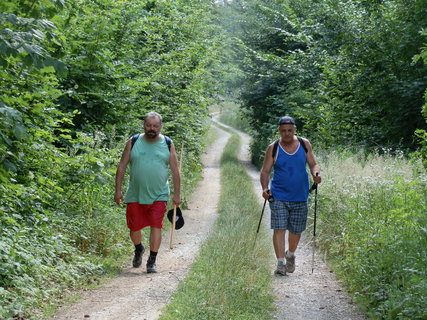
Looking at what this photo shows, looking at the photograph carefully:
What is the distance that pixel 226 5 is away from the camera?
64625 millimetres

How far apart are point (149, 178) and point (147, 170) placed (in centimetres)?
11

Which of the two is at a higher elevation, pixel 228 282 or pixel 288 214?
pixel 288 214

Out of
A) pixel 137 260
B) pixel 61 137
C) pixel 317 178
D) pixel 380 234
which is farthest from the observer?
pixel 61 137

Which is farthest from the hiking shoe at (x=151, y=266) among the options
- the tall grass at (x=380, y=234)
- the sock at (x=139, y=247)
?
the tall grass at (x=380, y=234)

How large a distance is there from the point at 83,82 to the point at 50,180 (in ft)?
10.7

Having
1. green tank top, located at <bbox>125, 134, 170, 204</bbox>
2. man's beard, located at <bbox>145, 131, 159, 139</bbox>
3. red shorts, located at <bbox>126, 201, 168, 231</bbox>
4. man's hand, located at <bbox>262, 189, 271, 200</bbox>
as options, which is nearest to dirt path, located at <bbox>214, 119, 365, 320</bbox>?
man's hand, located at <bbox>262, 189, 271, 200</bbox>

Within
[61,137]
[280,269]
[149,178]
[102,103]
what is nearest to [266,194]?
[280,269]

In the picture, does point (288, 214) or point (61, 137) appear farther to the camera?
point (61, 137)

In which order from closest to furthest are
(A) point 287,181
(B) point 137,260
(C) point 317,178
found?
(C) point 317,178
(A) point 287,181
(B) point 137,260

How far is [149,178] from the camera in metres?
8.37

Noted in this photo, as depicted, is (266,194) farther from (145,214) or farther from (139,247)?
(139,247)

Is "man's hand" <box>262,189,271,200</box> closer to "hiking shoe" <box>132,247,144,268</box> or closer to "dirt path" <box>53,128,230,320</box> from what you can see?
"dirt path" <box>53,128,230,320</box>

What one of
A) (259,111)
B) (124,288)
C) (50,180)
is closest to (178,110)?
(50,180)

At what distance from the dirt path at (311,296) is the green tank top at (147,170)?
6.75 feet
